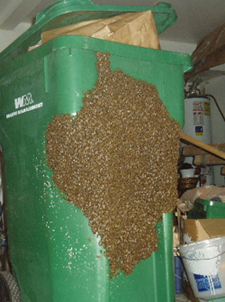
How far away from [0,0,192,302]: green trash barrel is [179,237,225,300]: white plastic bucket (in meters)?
0.37

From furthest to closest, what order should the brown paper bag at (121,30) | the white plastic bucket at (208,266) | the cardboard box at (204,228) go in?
the cardboard box at (204,228) < the white plastic bucket at (208,266) < the brown paper bag at (121,30)

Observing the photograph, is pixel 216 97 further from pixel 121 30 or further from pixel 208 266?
pixel 121 30

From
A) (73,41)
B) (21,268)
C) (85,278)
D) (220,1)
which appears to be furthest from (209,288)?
(220,1)

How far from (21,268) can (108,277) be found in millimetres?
414

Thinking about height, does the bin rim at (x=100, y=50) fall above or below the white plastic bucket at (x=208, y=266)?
above

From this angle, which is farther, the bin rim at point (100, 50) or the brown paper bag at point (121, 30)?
the brown paper bag at point (121, 30)

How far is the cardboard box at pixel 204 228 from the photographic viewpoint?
1809 millimetres

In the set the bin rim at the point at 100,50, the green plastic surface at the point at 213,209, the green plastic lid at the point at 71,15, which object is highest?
the green plastic lid at the point at 71,15

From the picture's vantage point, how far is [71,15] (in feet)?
4.54

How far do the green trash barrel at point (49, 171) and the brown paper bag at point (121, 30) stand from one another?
0.05 m

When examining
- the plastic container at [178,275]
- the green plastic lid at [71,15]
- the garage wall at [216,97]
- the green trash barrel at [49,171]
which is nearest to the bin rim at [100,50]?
the green trash barrel at [49,171]

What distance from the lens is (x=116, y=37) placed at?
1.32 m

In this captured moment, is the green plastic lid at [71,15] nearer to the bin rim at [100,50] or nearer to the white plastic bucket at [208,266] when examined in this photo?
the bin rim at [100,50]

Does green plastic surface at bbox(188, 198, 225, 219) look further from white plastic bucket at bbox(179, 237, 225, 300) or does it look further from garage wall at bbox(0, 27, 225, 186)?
garage wall at bbox(0, 27, 225, 186)
